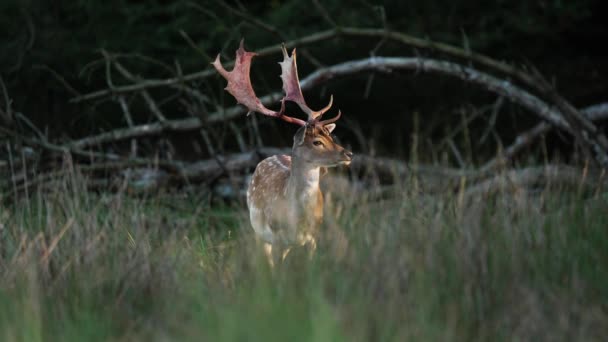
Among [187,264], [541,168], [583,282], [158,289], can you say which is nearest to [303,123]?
[187,264]

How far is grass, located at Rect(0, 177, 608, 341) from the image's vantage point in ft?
11.1

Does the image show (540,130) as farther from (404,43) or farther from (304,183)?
(304,183)

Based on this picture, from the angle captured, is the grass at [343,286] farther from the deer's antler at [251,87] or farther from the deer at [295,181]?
the deer's antler at [251,87]

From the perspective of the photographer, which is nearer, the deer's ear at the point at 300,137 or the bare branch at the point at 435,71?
the deer's ear at the point at 300,137

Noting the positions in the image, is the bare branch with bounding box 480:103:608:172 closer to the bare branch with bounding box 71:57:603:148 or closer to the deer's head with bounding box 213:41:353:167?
the bare branch with bounding box 71:57:603:148

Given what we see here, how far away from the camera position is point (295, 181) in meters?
5.27

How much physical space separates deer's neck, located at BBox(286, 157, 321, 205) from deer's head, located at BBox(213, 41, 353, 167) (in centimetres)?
6

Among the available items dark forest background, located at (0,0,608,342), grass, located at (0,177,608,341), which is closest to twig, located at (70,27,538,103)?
dark forest background, located at (0,0,608,342)

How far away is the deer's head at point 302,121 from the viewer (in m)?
5.03

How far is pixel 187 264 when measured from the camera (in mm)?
4590

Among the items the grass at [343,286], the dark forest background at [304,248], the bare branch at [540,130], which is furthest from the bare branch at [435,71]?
the grass at [343,286]

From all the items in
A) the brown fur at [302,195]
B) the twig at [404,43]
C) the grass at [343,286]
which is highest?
the twig at [404,43]

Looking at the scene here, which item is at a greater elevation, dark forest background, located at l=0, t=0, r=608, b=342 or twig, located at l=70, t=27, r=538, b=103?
twig, located at l=70, t=27, r=538, b=103

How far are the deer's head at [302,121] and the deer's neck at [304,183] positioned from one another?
0.06 metres
